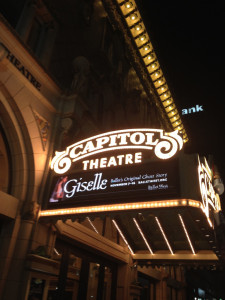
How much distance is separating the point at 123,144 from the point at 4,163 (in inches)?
134

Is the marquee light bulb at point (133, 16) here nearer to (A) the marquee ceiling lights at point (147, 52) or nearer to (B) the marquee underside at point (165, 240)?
(A) the marquee ceiling lights at point (147, 52)

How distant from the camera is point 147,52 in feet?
48.7

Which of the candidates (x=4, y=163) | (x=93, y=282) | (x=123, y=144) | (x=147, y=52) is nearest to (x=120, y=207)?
(x=123, y=144)

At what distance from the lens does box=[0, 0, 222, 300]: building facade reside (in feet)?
22.3

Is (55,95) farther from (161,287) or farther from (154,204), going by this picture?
(161,287)

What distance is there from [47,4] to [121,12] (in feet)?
14.8

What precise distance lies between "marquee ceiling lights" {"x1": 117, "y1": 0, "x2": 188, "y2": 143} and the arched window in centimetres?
918

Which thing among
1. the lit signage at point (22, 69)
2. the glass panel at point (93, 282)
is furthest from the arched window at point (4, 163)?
the glass panel at point (93, 282)

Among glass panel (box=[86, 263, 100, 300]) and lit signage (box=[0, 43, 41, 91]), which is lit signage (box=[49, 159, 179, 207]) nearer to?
lit signage (box=[0, 43, 41, 91])

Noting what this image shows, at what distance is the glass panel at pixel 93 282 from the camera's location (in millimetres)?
9734

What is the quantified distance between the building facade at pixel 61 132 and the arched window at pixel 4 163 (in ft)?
0.09

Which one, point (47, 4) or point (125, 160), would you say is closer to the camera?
point (125, 160)

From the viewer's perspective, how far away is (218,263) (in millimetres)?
10391

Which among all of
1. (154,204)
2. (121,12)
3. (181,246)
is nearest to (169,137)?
(154,204)
